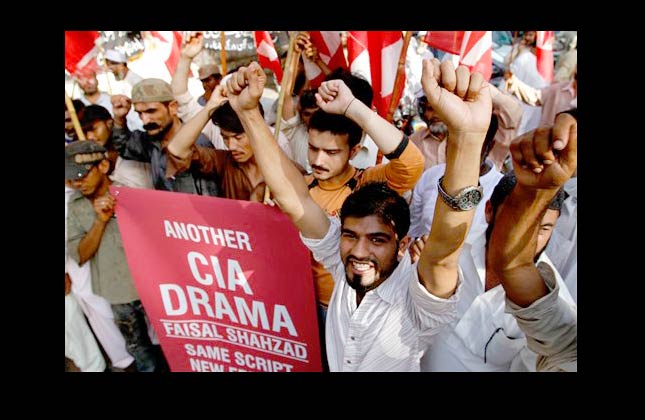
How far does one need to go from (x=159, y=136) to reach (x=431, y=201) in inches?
49.3

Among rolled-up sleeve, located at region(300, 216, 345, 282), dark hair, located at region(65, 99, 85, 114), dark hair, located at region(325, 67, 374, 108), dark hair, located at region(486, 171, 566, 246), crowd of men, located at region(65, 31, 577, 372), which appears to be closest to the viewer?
crowd of men, located at region(65, 31, 577, 372)

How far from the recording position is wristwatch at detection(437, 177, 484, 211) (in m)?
1.45

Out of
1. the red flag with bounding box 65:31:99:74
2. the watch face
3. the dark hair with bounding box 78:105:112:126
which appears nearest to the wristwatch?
the watch face

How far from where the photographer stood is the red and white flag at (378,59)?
239cm

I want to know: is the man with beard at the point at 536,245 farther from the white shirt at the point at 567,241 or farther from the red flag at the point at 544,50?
the red flag at the point at 544,50

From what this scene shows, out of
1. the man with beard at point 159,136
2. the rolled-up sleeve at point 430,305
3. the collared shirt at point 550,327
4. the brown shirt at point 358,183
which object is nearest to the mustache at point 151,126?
the man with beard at point 159,136

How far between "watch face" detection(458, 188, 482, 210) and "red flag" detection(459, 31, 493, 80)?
1108mm

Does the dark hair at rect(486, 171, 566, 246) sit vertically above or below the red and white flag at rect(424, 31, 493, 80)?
below

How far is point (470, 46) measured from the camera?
238 cm

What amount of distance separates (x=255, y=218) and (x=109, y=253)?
0.81 m

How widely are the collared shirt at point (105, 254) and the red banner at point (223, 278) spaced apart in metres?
0.22

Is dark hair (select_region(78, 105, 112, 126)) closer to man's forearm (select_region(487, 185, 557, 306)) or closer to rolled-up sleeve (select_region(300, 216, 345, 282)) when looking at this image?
rolled-up sleeve (select_region(300, 216, 345, 282))

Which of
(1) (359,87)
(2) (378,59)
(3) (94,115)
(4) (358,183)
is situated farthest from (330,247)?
(3) (94,115)

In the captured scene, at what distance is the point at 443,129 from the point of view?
236 cm
